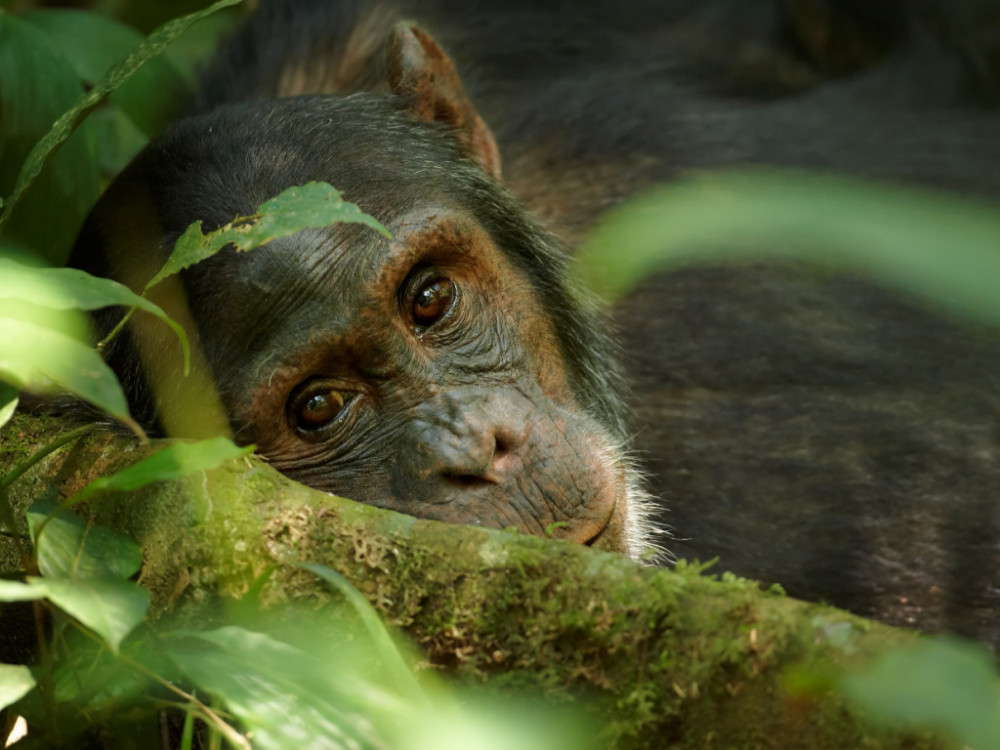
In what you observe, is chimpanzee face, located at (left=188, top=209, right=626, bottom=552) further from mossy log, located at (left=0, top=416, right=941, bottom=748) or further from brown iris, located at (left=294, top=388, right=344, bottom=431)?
mossy log, located at (left=0, top=416, right=941, bottom=748)

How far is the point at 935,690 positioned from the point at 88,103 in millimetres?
2121

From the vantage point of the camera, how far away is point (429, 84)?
12.7 feet

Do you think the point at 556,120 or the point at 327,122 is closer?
the point at 327,122

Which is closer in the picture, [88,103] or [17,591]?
[17,591]

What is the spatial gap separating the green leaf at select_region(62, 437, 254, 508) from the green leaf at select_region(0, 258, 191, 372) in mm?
169

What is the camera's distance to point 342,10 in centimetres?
499

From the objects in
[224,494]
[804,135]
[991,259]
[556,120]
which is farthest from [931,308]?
[224,494]

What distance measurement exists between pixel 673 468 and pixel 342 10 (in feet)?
8.16

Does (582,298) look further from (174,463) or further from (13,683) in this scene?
(13,683)

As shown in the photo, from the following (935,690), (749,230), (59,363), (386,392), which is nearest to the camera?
(935,690)

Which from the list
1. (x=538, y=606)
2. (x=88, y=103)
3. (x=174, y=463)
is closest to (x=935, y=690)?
(x=538, y=606)

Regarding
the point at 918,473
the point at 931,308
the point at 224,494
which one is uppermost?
the point at 224,494

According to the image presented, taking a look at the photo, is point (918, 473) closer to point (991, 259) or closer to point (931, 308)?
point (931, 308)

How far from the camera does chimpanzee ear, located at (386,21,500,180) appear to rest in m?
3.86
